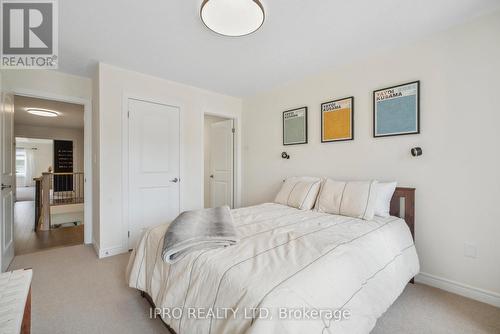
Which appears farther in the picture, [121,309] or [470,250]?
[470,250]

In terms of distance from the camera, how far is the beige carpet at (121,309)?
1.56 meters

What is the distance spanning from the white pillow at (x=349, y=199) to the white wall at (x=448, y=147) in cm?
39

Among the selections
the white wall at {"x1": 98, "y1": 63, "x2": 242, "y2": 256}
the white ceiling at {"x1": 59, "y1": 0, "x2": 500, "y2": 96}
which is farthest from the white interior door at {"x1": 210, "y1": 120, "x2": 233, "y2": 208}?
the white ceiling at {"x1": 59, "y1": 0, "x2": 500, "y2": 96}

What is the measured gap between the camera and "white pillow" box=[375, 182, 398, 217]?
2131 millimetres

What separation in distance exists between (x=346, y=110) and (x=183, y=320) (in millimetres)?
2656

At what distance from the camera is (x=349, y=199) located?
2207mm

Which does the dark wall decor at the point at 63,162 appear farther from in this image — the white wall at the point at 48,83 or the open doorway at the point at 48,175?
the white wall at the point at 48,83

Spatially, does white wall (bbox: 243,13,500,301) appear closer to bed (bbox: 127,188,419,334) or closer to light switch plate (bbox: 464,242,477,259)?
light switch plate (bbox: 464,242,477,259)

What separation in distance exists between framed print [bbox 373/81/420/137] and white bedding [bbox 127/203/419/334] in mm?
1039

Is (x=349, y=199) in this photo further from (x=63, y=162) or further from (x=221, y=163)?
(x=63, y=162)

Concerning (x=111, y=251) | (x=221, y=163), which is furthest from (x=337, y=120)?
(x=111, y=251)

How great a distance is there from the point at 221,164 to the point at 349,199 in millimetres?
2823

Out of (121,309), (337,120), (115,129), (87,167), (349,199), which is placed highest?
(337,120)

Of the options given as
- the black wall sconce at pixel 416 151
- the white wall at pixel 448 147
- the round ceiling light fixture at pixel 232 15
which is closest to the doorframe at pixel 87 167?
the round ceiling light fixture at pixel 232 15
